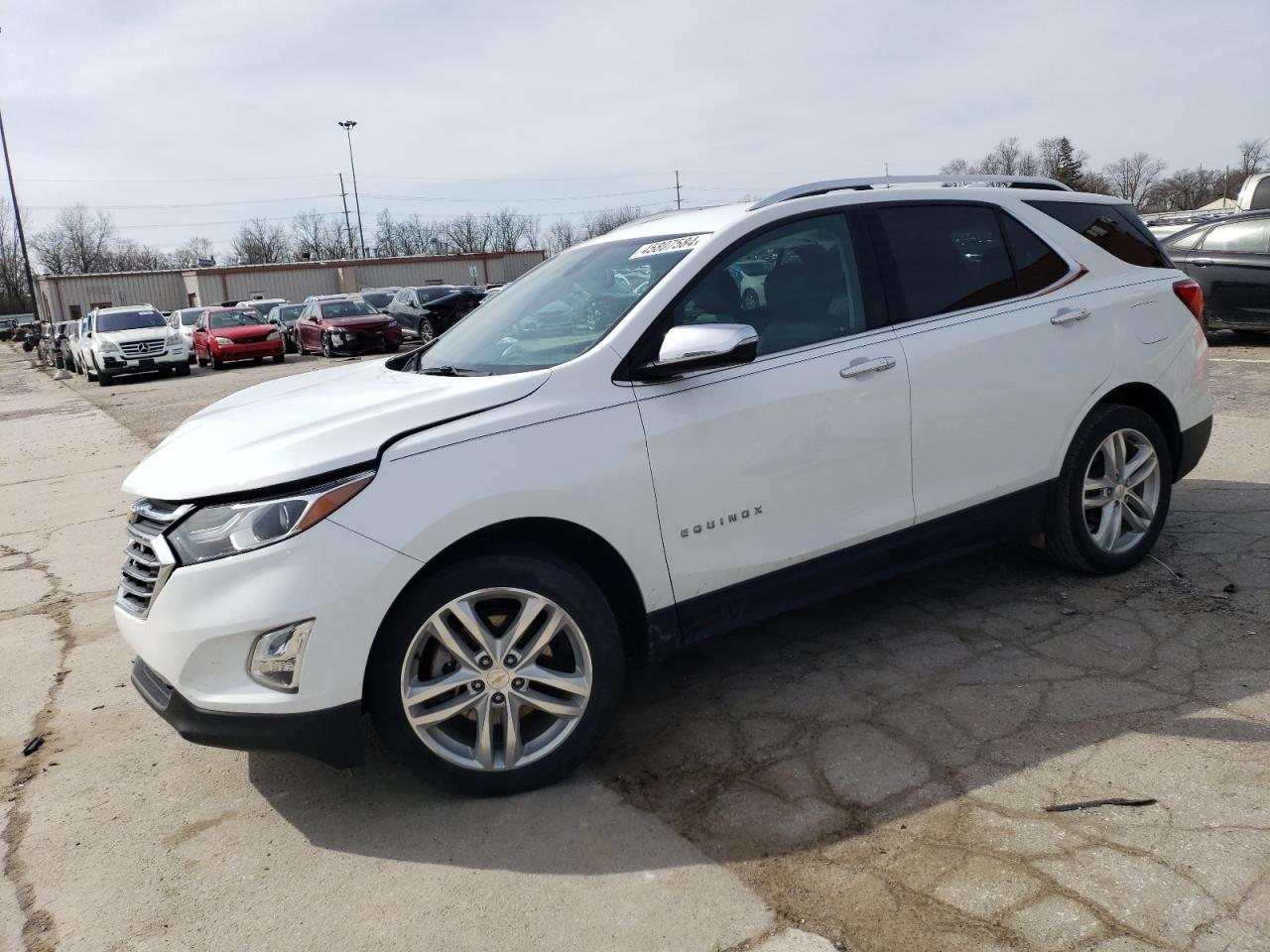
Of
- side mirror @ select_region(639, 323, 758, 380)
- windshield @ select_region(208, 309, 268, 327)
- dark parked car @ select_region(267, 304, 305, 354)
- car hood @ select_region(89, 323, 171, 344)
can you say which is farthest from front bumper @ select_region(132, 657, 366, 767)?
dark parked car @ select_region(267, 304, 305, 354)

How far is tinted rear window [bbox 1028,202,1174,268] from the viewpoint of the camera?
172 inches

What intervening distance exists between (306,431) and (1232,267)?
12.0m

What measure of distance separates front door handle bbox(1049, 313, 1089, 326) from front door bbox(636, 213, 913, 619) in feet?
3.00

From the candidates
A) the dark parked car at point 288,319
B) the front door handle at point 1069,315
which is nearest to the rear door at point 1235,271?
the front door handle at point 1069,315

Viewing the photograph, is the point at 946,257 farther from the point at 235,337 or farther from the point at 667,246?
the point at 235,337

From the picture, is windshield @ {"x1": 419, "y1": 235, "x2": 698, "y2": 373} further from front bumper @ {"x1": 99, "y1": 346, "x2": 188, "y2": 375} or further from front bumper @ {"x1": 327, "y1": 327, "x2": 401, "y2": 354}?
front bumper @ {"x1": 327, "y1": 327, "x2": 401, "y2": 354}

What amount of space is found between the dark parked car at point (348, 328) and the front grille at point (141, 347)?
4.08 m

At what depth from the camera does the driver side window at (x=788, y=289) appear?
11.2 ft

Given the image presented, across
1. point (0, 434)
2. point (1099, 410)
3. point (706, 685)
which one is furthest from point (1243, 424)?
point (0, 434)

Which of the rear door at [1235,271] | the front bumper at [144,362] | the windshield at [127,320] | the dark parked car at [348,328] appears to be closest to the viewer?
the rear door at [1235,271]

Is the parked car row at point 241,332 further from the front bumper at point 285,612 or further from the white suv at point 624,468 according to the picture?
the front bumper at point 285,612

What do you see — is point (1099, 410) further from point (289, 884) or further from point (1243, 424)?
point (1243, 424)

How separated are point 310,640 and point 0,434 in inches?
574

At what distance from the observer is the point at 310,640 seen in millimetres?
2688
